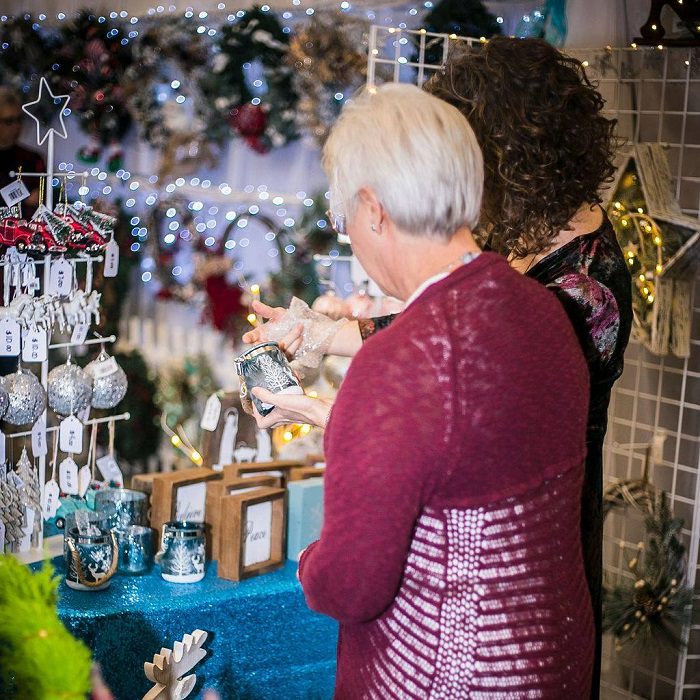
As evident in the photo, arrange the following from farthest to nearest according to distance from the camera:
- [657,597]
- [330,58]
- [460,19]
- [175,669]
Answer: [330,58]
[460,19]
[657,597]
[175,669]

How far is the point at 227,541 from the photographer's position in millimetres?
2025

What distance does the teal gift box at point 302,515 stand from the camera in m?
2.16

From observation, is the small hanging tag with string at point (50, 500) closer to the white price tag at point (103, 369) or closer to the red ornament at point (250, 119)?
the white price tag at point (103, 369)

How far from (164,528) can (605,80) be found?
1.64 meters

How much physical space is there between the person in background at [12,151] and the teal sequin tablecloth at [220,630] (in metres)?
1.99

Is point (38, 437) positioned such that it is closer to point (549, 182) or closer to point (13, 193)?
point (13, 193)

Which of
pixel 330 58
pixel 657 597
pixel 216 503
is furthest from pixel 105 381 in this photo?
pixel 330 58

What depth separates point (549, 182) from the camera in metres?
1.49

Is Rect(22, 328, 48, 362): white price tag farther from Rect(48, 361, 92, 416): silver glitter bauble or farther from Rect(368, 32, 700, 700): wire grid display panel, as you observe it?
Rect(368, 32, 700, 700): wire grid display panel

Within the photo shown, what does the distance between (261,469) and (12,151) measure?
201 centimetres

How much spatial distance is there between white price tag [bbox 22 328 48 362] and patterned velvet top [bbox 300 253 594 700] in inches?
39.0

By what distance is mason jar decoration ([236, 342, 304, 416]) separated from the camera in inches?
60.7

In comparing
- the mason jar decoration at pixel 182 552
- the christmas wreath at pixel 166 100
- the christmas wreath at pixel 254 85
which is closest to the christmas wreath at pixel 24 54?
the christmas wreath at pixel 166 100

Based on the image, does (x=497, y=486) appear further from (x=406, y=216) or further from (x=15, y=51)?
(x=15, y=51)
